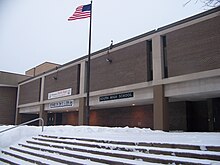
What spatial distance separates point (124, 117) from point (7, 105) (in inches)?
897

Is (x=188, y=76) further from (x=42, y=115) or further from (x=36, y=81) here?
(x=36, y=81)

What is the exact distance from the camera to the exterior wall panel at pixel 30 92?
3382cm

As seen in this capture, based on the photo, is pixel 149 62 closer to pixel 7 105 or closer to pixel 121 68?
pixel 121 68

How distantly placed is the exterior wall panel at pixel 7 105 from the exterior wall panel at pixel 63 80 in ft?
36.4

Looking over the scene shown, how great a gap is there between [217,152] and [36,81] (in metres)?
31.9

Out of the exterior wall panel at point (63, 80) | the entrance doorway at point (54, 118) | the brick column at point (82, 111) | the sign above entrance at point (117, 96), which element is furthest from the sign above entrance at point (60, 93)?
the sign above entrance at point (117, 96)

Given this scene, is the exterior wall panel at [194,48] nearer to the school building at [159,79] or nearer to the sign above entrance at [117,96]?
the school building at [159,79]

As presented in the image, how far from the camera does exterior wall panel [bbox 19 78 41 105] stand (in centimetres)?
3382

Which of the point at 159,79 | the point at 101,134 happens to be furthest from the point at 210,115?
the point at 101,134

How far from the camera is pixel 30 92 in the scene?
117 feet

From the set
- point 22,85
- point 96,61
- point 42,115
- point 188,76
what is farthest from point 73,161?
point 22,85

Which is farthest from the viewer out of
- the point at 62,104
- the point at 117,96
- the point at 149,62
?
the point at 62,104

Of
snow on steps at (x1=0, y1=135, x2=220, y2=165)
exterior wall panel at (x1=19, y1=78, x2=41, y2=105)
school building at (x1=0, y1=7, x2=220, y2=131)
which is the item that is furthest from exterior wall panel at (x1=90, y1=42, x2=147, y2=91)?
exterior wall panel at (x1=19, y1=78, x2=41, y2=105)

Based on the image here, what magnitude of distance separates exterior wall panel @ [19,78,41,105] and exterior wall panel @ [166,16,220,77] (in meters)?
21.1
